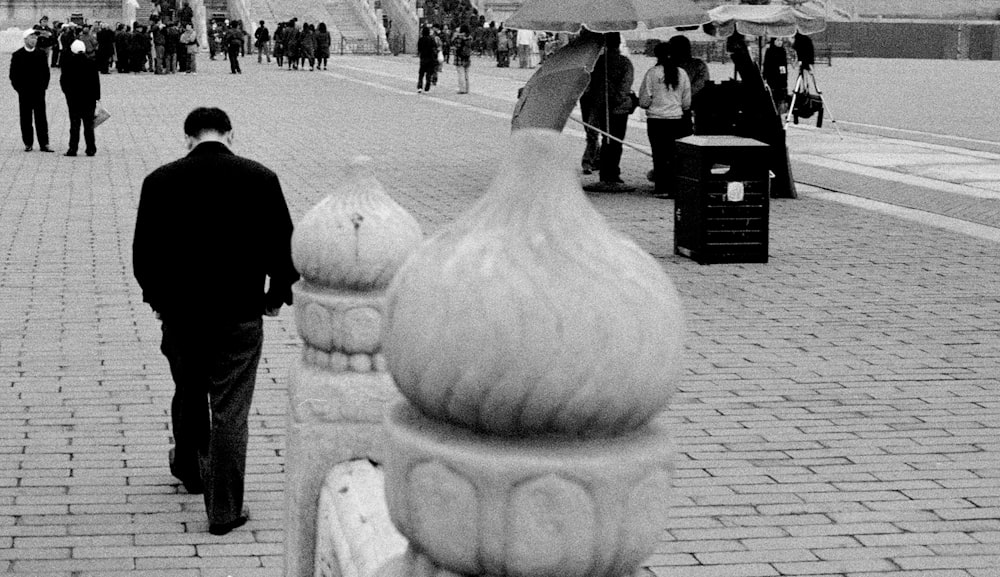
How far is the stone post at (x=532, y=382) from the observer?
1.68m

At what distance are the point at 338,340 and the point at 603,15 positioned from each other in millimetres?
11041

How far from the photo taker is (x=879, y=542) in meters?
5.71

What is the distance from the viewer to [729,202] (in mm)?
12352

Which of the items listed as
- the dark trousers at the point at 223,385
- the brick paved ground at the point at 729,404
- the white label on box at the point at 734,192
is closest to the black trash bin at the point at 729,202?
the white label on box at the point at 734,192

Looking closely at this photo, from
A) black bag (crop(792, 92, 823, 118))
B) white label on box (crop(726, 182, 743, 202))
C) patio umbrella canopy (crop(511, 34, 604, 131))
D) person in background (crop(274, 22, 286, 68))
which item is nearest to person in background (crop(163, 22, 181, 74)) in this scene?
person in background (crop(274, 22, 286, 68))

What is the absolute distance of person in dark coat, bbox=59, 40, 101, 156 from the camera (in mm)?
20047

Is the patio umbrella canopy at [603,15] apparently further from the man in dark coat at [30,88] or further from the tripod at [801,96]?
the man in dark coat at [30,88]

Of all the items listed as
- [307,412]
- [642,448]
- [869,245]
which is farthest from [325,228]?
[869,245]

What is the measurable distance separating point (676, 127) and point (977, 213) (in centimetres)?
A: 344

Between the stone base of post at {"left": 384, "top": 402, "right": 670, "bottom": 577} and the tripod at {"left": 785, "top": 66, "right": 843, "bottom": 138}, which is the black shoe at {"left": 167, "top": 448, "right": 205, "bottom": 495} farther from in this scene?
the tripod at {"left": 785, "top": 66, "right": 843, "bottom": 138}

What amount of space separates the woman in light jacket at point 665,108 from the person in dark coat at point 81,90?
305 inches

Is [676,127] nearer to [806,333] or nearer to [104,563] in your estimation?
[806,333]

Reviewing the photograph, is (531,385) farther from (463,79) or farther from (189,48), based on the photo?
(189,48)

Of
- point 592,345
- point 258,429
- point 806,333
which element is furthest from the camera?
point 806,333
